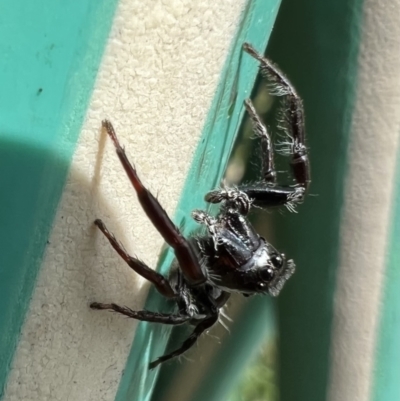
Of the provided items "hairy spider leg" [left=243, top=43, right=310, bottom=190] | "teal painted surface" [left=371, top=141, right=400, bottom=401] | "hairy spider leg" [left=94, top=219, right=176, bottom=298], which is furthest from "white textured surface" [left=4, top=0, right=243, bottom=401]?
"teal painted surface" [left=371, top=141, right=400, bottom=401]

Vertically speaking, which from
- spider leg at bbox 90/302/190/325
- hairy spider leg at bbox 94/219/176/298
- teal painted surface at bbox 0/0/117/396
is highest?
teal painted surface at bbox 0/0/117/396

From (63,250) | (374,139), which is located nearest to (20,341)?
(63,250)

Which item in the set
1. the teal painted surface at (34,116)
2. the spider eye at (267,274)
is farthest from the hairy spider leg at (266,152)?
the teal painted surface at (34,116)

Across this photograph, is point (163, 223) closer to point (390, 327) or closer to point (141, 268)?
point (141, 268)

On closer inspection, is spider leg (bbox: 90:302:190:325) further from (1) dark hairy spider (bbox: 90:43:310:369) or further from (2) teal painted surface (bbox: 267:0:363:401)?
(2) teal painted surface (bbox: 267:0:363:401)

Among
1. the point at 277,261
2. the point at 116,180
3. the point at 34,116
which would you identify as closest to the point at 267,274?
the point at 277,261

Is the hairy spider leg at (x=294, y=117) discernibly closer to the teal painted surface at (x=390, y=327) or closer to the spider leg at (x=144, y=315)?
the teal painted surface at (x=390, y=327)

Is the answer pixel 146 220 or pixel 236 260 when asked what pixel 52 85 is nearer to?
pixel 146 220

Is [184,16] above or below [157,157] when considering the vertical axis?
above
